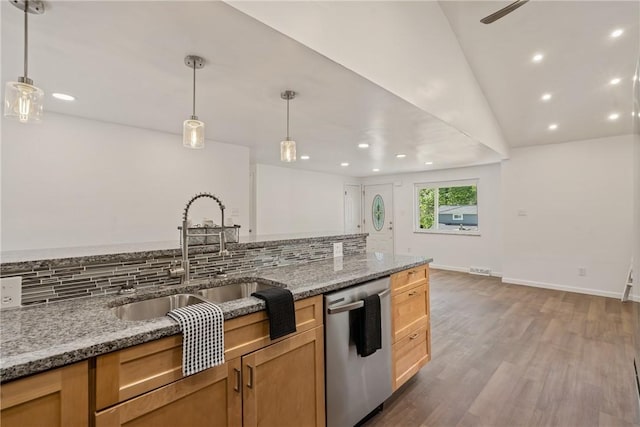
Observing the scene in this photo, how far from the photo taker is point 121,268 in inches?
58.2

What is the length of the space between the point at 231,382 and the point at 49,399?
1.84 feet

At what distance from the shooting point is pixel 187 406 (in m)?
1.07

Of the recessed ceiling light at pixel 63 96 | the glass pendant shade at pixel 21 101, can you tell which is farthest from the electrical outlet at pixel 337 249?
the recessed ceiling light at pixel 63 96

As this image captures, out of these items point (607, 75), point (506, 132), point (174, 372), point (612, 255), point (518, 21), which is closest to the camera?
point (174, 372)

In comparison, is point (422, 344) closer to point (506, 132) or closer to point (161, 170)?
point (161, 170)

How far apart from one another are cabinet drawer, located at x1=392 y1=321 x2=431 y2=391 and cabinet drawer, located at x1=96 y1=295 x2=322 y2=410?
1.21 metres

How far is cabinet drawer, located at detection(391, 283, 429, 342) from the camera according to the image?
6.72 feet

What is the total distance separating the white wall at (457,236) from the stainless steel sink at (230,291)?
217 inches

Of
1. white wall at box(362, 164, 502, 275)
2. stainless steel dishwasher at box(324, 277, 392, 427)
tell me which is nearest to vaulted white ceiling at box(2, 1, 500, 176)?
stainless steel dishwasher at box(324, 277, 392, 427)

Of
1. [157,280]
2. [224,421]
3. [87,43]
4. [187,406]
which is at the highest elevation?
[87,43]

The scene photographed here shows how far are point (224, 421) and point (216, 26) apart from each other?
1.85 metres

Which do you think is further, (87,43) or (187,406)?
(87,43)

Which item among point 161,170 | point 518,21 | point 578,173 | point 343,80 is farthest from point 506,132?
point 161,170

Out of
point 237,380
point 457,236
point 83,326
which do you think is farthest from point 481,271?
point 83,326
